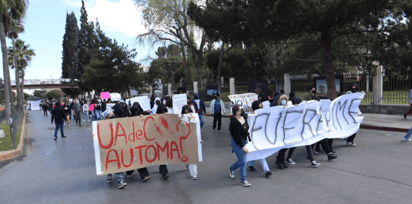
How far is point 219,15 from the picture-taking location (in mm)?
13648

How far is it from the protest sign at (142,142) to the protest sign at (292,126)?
123cm

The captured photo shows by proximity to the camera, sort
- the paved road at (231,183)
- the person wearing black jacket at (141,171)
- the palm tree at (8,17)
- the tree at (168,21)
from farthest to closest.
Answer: the tree at (168,21), the palm tree at (8,17), the person wearing black jacket at (141,171), the paved road at (231,183)

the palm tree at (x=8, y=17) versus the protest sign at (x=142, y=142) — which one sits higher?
the palm tree at (x=8, y=17)

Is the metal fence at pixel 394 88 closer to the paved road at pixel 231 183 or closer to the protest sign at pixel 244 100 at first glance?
the protest sign at pixel 244 100

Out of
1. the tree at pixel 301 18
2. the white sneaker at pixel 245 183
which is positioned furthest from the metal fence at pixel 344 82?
the white sneaker at pixel 245 183

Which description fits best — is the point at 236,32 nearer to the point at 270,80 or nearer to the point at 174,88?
the point at 270,80

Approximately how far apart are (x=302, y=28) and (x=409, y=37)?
154 inches

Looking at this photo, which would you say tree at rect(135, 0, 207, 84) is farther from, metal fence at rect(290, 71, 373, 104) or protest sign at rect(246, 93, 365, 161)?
protest sign at rect(246, 93, 365, 161)

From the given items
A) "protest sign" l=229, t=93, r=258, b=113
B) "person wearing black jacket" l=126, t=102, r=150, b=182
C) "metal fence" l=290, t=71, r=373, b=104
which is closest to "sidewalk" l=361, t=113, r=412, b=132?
"metal fence" l=290, t=71, r=373, b=104

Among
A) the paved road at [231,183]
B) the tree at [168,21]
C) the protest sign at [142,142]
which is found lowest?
the paved road at [231,183]

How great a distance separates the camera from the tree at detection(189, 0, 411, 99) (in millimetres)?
11039

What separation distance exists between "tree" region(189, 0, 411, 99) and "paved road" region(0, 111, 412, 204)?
17.6ft

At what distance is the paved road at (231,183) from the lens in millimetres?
4805

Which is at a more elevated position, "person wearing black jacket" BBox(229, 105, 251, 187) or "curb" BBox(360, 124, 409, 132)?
"person wearing black jacket" BBox(229, 105, 251, 187)
